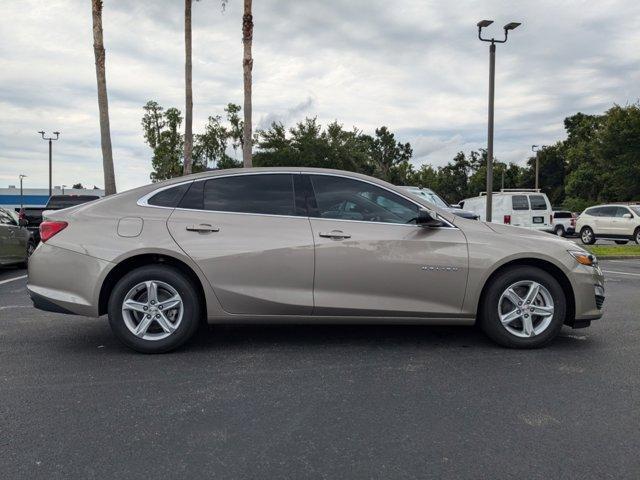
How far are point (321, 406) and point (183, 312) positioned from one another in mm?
1709

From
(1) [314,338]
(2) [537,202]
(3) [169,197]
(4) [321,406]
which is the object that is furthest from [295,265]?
(2) [537,202]

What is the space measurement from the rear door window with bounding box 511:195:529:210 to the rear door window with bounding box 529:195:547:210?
7.8 inches

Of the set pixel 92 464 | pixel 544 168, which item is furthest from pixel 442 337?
pixel 544 168

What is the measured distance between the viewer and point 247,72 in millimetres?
16938

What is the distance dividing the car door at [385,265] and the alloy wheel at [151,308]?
1.23 metres

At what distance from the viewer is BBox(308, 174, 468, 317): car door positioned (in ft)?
15.3

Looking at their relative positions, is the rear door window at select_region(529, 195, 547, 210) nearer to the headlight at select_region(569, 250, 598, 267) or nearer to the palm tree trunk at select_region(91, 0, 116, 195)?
the palm tree trunk at select_region(91, 0, 116, 195)

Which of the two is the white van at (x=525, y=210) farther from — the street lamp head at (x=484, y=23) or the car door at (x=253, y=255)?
the car door at (x=253, y=255)

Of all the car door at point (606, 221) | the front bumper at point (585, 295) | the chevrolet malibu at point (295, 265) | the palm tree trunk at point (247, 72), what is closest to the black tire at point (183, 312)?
the chevrolet malibu at point (295, 265)

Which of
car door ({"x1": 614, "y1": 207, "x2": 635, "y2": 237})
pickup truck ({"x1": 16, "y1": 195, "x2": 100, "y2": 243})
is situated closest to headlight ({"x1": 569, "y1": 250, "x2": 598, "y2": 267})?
pickup truck ({"x1": 16, "y1": 195, "x2": 100, "y2": 243})

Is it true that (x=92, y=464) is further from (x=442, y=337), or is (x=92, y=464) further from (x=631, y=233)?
(x=631, y=233)

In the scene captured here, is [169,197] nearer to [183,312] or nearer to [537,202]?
[183,312]

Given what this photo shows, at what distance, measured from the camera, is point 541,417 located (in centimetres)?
334

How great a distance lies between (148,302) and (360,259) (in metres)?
1.85
